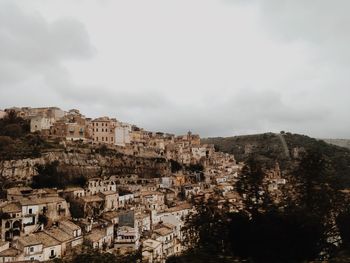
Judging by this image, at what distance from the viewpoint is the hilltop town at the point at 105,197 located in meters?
41.2

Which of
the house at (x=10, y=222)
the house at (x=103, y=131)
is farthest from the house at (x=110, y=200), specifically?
the house at (x=103, y=131)

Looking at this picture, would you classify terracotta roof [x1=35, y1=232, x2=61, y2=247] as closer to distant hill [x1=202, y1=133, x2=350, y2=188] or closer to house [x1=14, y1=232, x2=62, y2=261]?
house [x1=14, y1=232, x2=62, y2=261]

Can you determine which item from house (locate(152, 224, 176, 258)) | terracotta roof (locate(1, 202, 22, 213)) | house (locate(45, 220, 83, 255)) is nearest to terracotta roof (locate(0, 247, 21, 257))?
house (locate(45, 220, 83, 255))

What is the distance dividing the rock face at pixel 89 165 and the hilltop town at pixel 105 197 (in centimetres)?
22

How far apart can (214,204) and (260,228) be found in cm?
375

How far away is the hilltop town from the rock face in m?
0.22

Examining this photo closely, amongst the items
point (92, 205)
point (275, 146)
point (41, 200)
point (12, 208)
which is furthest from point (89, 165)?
point (275, 146)

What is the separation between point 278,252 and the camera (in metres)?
17.9

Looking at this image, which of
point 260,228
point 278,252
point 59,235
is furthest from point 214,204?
point 59,235

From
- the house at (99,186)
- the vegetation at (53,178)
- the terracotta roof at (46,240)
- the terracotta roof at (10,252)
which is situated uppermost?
the vegetation at (53,178)

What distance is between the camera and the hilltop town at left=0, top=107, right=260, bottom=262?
135 ft

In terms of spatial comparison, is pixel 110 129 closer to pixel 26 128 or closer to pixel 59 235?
pixel 26 128

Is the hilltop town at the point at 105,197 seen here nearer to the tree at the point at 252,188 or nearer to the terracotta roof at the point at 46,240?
the terracotta roof at the point at 46,240

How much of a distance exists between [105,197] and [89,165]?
12374 mm
